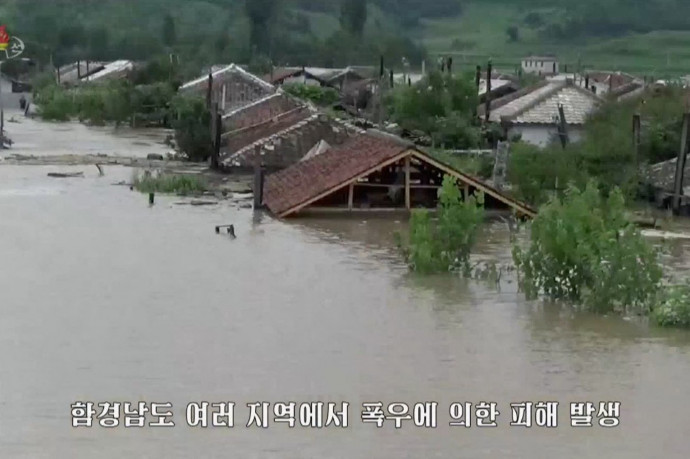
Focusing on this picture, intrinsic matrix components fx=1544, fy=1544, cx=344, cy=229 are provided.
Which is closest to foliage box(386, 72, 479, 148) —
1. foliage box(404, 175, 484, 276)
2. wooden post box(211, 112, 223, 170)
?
wooden post box(211, 112, 223, 170)

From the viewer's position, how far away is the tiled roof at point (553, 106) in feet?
132

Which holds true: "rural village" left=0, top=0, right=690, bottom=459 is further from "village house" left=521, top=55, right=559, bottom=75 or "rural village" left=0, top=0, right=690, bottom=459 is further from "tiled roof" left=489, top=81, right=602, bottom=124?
"village house" left=521, top=55, right=559, bottom=75

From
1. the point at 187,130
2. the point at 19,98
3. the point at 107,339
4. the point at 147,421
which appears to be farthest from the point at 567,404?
the point at 19,98

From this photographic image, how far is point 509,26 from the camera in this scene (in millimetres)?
113250

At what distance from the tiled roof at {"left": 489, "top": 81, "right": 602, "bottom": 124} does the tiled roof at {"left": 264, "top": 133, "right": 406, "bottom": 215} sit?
12.1 meters

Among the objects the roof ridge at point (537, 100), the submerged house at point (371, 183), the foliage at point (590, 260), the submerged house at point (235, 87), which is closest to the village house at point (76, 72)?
the submerged house at point (235, 87)

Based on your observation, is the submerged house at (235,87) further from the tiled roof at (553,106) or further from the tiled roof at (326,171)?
the tiled roof at (326,171)

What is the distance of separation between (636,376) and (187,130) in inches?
978

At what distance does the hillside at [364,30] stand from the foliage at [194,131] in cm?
3853

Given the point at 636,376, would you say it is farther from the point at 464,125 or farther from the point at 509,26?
the point at 509,26

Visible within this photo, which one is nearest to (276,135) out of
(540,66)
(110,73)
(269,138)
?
(269,138)

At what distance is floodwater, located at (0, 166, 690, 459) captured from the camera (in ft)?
42.0

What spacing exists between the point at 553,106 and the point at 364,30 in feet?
224

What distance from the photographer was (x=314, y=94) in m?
54.2
